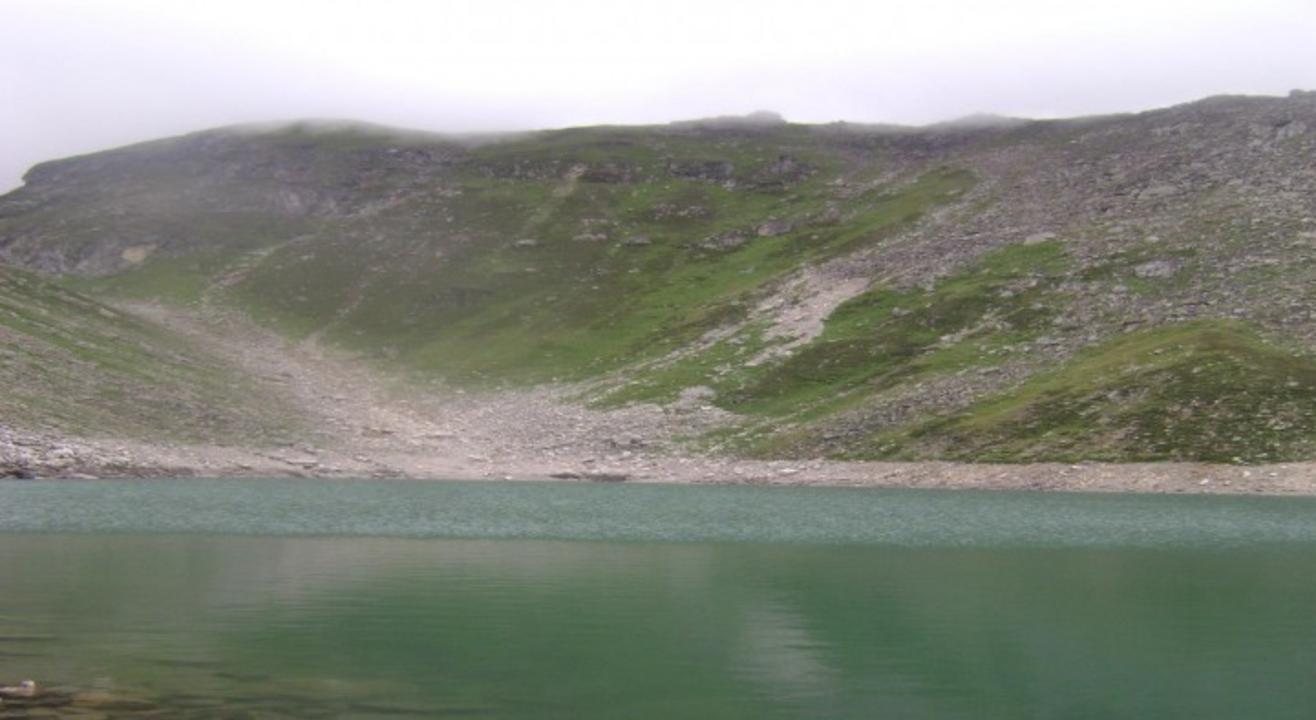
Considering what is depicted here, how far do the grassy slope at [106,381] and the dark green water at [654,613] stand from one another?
2956 cm

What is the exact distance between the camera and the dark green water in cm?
2425

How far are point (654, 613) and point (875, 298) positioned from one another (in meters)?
110

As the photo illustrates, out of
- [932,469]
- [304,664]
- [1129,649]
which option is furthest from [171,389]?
[1129,649]

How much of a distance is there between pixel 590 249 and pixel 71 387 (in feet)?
318

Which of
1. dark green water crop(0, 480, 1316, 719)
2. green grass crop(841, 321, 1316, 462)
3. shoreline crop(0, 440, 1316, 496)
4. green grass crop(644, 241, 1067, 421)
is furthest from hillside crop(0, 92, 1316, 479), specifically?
dark green water crop(0, 480, 1316, 719)

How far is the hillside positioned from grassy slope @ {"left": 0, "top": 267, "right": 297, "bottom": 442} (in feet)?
1.92

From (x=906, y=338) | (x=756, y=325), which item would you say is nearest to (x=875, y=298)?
(x=906, y=338)

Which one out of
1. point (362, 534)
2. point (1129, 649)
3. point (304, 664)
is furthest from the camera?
point (362, 534)

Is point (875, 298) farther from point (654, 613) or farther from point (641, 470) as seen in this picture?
point (654, 613)

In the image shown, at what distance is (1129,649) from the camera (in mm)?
30688

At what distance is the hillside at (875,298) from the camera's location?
100 metres

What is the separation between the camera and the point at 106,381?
10694 cm

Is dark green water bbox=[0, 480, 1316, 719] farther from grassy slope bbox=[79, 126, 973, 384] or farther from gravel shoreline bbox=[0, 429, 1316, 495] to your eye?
grassy slope bbox=[79, 126, 973, 384]

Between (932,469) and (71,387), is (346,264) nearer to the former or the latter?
(71,387)
